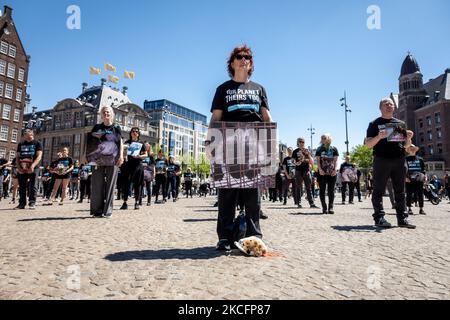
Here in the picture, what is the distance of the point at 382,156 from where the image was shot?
636 centimetres

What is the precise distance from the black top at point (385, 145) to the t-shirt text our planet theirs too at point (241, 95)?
350 cm

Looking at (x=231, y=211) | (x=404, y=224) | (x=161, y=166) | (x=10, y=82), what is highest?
(x=10, y=82)

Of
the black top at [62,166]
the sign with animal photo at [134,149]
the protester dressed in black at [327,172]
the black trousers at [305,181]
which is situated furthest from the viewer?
the black top at [62,166]

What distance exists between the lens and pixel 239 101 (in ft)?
12.9

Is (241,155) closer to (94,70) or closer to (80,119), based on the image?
(94,70)

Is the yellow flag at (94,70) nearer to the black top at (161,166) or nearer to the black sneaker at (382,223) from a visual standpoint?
the black top at (161,166)

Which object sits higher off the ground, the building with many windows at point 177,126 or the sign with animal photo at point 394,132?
the building with many windows at point 177,126

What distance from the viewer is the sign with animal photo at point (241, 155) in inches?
145

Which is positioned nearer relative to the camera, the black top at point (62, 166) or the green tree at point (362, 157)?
the black top at point (62, 166)

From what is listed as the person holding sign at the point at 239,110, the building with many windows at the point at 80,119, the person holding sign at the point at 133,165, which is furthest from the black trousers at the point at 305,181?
the building with many windows at the point at 80,119

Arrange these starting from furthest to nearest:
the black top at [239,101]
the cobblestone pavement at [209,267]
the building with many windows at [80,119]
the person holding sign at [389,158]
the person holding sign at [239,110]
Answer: the building with many windows at [80,119]
the person holding sign at [389,158]
the black top at [239,101]
the person holding sign at [239,110]
the cobblestone pavement at [209,267]

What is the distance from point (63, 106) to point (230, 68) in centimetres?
9309

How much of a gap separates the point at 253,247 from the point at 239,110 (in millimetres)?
1639

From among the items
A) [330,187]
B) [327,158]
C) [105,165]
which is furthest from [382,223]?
[105,165]
